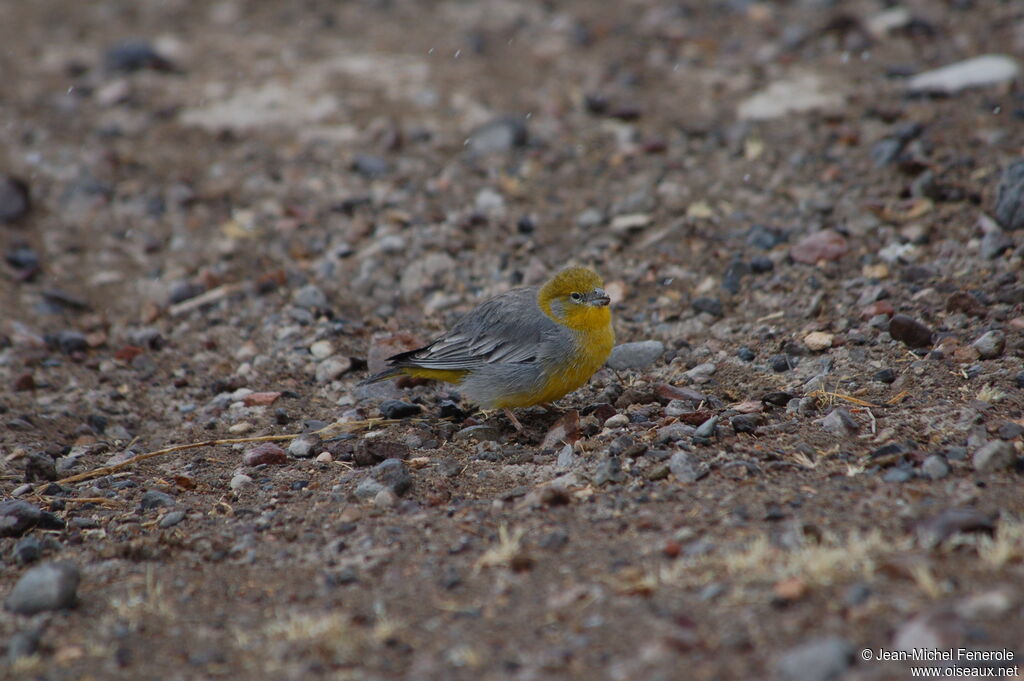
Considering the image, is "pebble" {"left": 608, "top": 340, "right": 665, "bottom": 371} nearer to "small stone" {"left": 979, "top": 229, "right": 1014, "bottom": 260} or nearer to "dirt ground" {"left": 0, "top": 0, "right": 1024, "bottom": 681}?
"dirt ground" {"left": 0, "top": 0, "right": 1024, "bottom": 681}

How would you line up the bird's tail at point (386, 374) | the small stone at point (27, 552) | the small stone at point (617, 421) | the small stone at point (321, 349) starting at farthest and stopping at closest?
the small stone at point (321, 349), the bird's tail at point (386, 374), the small stone at point (617, 421), the small stone at point (27, 552)

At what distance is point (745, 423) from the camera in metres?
5.51

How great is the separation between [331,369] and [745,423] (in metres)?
3.02

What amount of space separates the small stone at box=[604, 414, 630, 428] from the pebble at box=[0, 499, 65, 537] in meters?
3.06

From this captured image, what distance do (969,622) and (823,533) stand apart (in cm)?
85

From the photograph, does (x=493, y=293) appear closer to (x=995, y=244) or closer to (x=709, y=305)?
(x=709, y=305)

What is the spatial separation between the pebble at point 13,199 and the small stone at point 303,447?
4879 millimetres

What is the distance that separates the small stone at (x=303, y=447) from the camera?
6.02 metres

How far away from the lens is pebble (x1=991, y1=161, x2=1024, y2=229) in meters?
7.05

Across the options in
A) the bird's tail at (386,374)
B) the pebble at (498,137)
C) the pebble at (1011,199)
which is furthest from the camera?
the pebble at (498,137)

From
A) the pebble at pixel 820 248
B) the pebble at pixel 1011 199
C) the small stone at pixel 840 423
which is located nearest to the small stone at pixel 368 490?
the small stone at pixel 840 423

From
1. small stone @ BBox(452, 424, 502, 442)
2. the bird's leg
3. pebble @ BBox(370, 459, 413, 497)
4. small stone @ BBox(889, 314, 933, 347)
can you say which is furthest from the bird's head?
small stone @ BBox(889, 314, 933, 347)

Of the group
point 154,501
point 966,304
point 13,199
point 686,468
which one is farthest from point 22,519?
point 966,304

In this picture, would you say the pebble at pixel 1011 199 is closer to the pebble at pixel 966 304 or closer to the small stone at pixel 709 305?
the pebble at pixel 966 304
